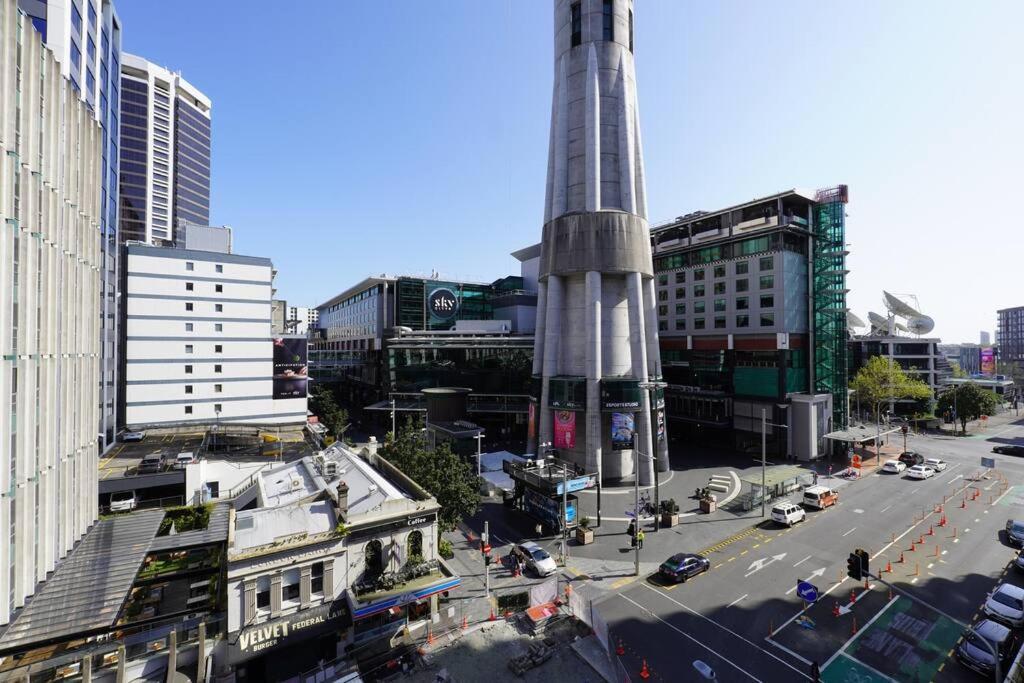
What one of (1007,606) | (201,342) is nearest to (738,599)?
(1007,606)

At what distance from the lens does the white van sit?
38344mm

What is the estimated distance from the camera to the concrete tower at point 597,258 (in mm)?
46281

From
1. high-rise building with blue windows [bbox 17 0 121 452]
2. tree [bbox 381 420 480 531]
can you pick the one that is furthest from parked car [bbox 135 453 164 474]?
tree [bbox 381 420 480 531]

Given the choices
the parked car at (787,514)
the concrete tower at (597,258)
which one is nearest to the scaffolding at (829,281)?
the concrete tower at (597,258)

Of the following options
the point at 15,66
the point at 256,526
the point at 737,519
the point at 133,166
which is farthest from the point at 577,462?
the point at 133,166

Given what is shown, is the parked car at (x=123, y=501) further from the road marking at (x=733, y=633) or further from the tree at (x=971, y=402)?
the tree at (x=971, y=402)

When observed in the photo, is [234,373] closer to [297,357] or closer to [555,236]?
[297,357]

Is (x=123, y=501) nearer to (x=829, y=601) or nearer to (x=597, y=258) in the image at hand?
(x=597, y=258)

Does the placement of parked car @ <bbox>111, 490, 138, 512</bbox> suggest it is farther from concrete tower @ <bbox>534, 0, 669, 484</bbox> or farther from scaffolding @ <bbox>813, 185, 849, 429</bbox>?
scaffolding @ <bbox>813, 185, 849, 429</bbox>

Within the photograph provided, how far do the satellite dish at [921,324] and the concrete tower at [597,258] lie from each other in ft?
268

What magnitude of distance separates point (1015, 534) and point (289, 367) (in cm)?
6801

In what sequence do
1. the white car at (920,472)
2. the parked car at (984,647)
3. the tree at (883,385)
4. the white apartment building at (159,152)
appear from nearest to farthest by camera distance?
1. the parked car at (984,647)
2. the white car at (920,472)
3. the tree at (883,385)
4. the white apartment building at (159,152)

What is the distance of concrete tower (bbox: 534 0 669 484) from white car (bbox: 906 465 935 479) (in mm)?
24465

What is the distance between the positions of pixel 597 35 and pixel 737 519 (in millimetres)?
49704
